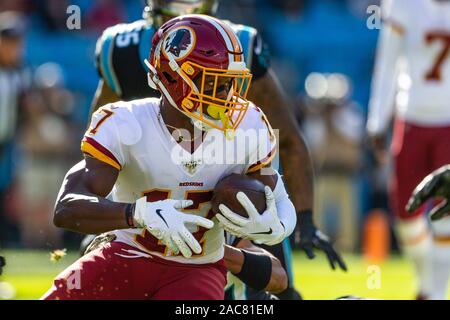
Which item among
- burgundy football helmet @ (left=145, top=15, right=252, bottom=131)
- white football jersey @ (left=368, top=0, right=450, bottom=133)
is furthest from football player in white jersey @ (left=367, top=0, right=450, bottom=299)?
burgundy football helmet @ (left=145, top=15, right=252, bottom=131)

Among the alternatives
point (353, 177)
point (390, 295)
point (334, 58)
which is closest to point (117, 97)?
point (390, 295)

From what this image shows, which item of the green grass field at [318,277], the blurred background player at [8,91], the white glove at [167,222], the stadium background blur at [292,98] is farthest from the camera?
the stadium background blur at [292,98]

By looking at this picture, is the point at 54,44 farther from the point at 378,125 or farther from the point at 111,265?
the point at 111,265

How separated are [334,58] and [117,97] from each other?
24.9 feet

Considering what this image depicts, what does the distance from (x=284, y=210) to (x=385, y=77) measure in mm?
3405

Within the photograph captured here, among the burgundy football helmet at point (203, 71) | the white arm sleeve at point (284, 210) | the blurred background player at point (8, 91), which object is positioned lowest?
the blurred background player at point (8, 91)

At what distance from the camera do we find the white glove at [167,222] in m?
3.61

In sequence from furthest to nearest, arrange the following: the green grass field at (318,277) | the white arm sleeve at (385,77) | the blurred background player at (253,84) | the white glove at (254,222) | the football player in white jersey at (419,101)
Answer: the green grass field at (318,277) < the white arm sleeve at (385,77) < the football player in white jersey at (419,101) < the blurred background player at (253,84) < the white glove at (254,222)

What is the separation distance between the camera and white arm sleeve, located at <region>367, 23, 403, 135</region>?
713 cm

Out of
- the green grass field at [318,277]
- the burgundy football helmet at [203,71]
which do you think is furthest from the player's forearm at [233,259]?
the green grass field at [318,277]

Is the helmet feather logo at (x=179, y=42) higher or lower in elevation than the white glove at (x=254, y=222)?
higher

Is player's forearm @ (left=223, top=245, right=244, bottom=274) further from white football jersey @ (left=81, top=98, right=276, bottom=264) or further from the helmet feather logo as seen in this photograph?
the helmet feather logo

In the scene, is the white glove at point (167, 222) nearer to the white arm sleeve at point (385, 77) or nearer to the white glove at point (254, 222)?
the white glove at point (254, 222)

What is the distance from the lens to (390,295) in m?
7.50
